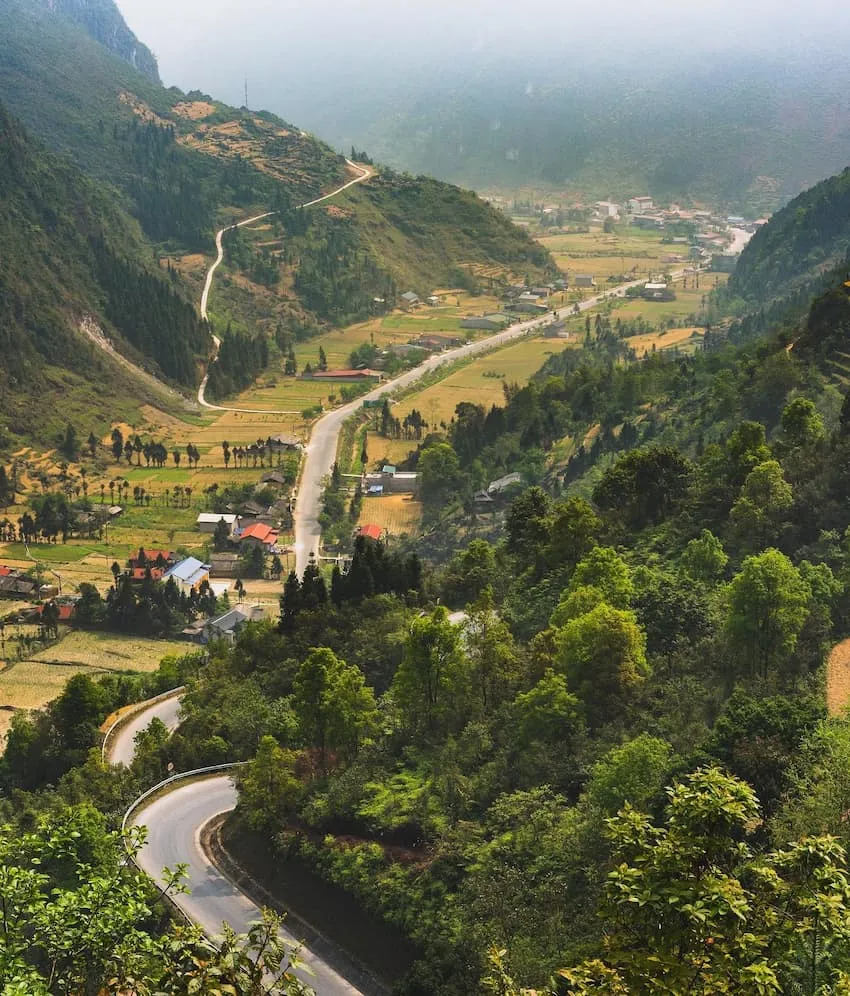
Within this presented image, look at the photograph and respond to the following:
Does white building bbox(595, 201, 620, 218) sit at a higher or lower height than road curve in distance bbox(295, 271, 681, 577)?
higher

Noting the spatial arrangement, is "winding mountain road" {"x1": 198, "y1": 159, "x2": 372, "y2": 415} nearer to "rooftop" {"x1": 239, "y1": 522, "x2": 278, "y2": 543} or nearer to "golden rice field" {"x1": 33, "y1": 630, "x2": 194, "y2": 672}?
"rooftop" {"x1": 239, "y1": 522, "x2": 278, "y2": 543}

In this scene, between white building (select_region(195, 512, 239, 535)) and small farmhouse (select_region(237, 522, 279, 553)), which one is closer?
small farmhouse (select_region(237, 522, 279, 553))

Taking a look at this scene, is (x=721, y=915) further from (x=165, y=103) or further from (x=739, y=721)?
(x=165, y=103)

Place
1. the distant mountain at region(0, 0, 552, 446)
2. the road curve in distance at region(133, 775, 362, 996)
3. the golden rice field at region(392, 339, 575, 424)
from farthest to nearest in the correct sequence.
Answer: the distant mountain at region(0, 0, 552, 446) < the golden rice field at region(392, 339, 575, 424) < the road curve in distance at region(133, 775, 362, 996)

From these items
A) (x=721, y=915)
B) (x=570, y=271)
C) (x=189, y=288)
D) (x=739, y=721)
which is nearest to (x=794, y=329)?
(x=739, y=721)

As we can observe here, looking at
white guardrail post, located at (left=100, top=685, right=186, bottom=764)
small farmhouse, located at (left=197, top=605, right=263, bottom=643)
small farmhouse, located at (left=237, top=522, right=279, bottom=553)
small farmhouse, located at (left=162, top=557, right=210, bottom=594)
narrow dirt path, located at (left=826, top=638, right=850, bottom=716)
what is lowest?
small farmhouse, located at (left=197, top=605, right=263, bottom=643)

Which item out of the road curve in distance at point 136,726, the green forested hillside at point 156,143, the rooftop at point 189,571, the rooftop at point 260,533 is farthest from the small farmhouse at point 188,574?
the green forested hillside at point 156,143

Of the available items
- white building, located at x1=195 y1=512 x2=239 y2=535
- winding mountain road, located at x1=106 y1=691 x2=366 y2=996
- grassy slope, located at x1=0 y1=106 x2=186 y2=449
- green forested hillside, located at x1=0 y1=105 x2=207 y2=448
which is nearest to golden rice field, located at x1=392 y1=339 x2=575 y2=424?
white building, located at x1=195 y1=512 x2=239 y2=535
